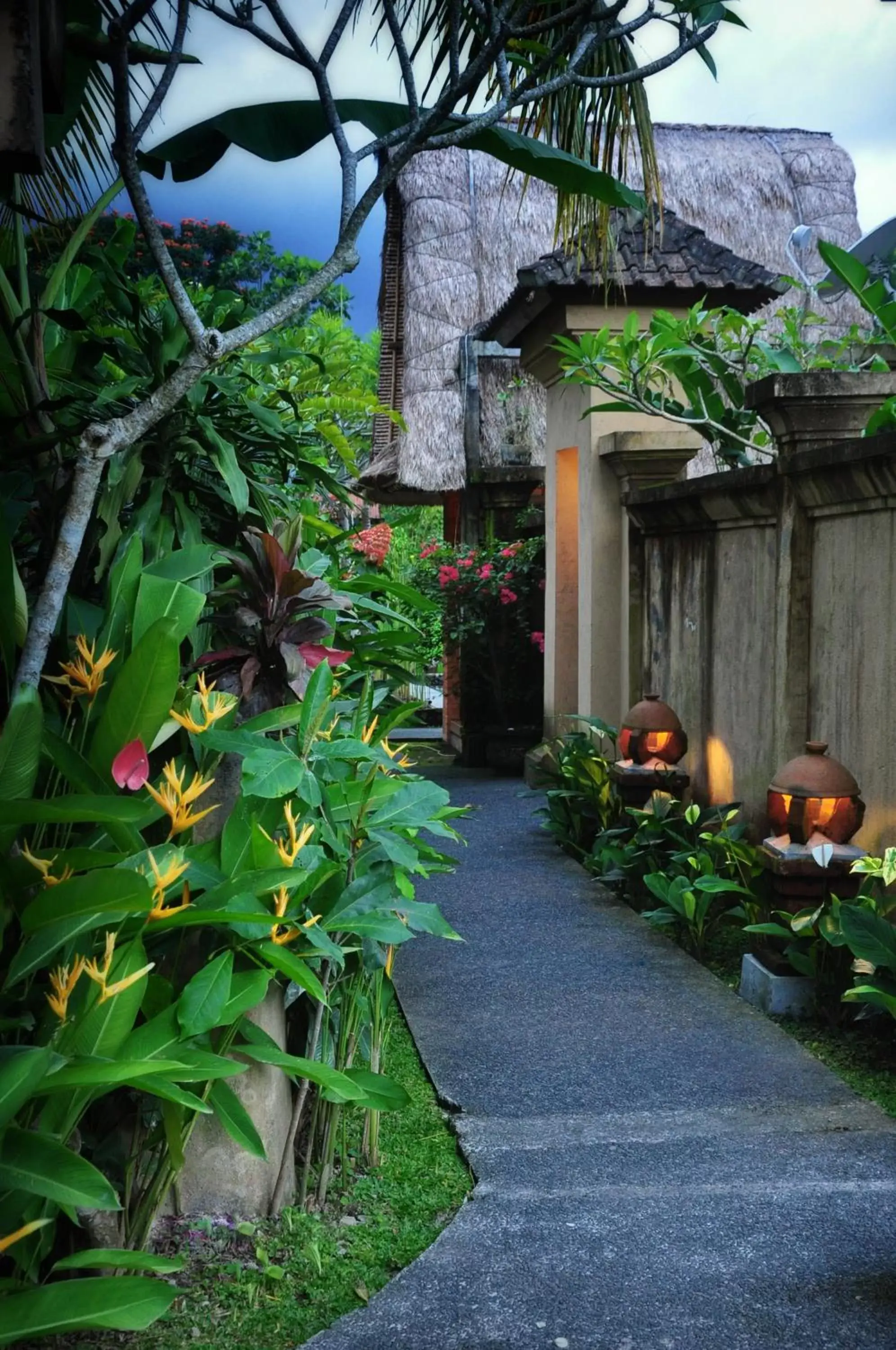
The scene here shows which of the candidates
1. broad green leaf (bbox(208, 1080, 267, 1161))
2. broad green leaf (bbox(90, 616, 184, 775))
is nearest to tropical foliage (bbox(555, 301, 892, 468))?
broad green leaf (bbox(90, 616, 184, 775))

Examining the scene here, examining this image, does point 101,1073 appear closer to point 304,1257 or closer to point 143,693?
point 143,693

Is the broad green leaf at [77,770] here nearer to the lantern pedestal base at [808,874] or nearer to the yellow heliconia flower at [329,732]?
the yellow heliconia flower at [329,732]

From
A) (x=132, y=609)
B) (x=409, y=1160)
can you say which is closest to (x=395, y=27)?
(x=132, y=609)

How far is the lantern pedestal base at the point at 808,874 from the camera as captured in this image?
411 centimetres

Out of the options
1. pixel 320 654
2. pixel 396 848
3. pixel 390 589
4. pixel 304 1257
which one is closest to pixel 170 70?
pixel 320 654

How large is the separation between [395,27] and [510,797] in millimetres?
Result: 6864

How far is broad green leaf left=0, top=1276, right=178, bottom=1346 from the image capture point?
6.11ft

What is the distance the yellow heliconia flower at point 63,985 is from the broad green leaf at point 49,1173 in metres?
0.20

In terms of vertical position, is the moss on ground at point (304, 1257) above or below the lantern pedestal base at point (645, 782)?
below

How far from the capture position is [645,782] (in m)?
6.07

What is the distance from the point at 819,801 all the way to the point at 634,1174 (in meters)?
1.55

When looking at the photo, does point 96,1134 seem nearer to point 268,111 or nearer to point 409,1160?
point 409,1160

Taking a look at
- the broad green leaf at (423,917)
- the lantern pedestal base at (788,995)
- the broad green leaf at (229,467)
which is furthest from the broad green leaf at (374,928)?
the lantern pedestal base at (788,995)

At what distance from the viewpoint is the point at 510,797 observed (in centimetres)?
938
